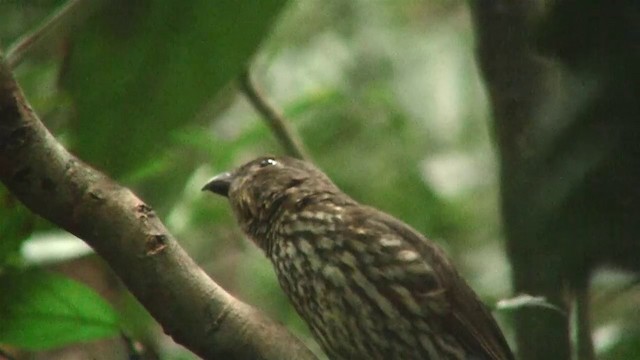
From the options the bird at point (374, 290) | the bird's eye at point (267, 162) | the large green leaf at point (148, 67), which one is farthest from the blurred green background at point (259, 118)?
the bird at point (374, 290)

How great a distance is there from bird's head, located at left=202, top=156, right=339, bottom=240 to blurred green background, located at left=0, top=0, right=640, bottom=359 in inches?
5.2

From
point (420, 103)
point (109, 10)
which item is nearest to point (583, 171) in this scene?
point (109, 10)

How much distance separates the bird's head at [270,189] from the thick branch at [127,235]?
2.15 feet

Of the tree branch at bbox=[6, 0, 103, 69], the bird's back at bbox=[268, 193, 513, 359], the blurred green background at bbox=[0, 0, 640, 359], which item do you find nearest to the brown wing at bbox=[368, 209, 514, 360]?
the bird's back at bbox=[268, 193, 513, 359]

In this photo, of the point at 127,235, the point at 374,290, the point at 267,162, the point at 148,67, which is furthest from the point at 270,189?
the point at 127,235

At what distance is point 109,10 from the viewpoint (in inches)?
59.4

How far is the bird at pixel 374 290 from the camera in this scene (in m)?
1.75

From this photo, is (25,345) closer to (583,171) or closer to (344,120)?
(583,171)

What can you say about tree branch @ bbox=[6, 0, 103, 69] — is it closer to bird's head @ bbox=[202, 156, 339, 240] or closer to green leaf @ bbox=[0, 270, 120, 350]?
green leaf @ bbox=[0, 270, 120, 350]

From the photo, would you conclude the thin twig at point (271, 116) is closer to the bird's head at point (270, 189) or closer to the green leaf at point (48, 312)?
the bird's head at point (270, 189)

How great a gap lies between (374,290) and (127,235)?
23.8 inches

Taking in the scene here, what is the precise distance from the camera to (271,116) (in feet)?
7.09

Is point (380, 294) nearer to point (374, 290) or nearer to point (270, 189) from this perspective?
point (374, 290)

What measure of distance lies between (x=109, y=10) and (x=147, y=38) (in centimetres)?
7
